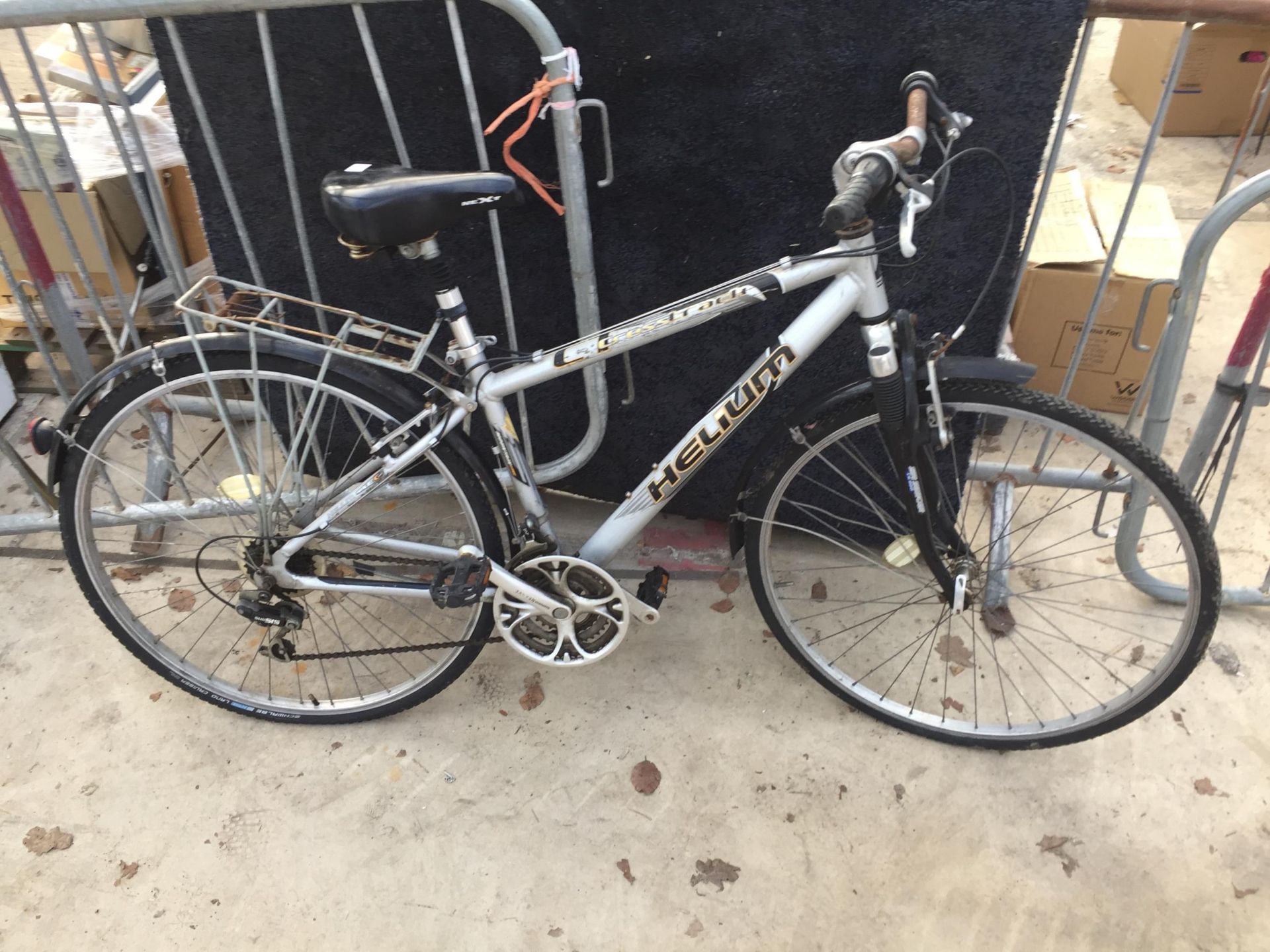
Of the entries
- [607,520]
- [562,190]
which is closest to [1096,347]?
[607,520]

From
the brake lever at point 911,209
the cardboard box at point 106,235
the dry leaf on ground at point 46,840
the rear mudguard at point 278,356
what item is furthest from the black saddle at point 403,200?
the dry leaf on ground at point 46,840

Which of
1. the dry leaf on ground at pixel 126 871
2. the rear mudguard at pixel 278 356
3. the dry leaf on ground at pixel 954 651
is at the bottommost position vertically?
the dry leaf on ground at pixel 126 871

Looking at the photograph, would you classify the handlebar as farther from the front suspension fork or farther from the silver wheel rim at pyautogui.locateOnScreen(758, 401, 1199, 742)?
the silver wheel rim at pyautogui.locateOnScreen(758, 401, 1199, 742)

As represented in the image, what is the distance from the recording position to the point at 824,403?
6.59 feet

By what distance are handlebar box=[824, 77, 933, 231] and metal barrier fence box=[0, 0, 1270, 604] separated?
48 cm

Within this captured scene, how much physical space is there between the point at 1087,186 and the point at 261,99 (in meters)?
2.93

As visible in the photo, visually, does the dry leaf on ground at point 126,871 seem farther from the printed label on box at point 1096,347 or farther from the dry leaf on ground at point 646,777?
the printed label on box at point 1096,347

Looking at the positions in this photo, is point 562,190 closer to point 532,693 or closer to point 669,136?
point 669,136

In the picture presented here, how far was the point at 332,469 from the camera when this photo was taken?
303 cm

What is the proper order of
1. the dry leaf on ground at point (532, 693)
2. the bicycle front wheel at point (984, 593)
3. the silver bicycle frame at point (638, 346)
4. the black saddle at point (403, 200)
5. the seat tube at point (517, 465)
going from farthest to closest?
1. the dry leaf on ground at point (532, 693)
2. the bicycle front wheel at point (984, 593)
3. the seat tube at point (517, 465)
4. the silver bicycle frame at point (638, 346)
5. the black saddle at point (403, 200)

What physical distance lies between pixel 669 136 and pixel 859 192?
2.36 feet

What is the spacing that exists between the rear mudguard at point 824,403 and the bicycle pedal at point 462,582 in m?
0.64

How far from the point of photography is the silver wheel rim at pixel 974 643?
6.46 feet

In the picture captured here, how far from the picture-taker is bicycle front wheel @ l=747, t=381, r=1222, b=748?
89.7 inches
